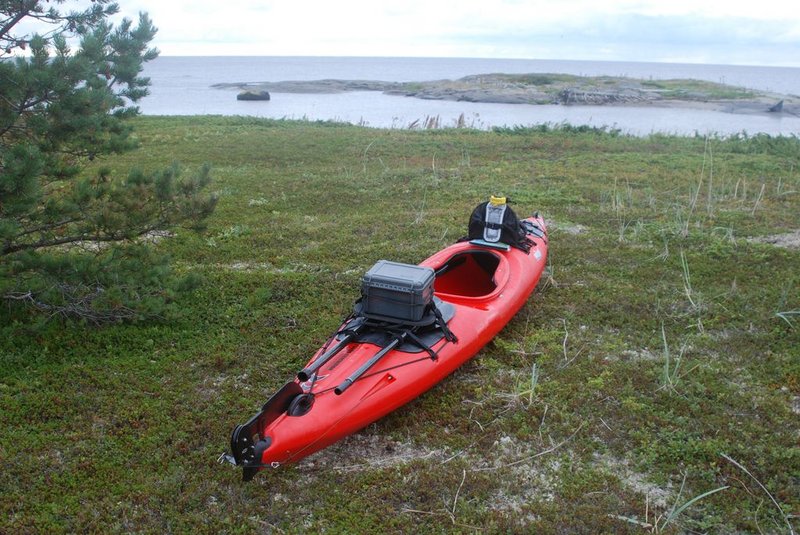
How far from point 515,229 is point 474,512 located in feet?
11.8

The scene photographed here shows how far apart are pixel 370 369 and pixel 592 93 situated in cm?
4384

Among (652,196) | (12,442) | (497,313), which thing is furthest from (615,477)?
(652,196)

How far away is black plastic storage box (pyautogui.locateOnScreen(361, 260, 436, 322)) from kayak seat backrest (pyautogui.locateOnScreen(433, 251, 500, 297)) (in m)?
1.69

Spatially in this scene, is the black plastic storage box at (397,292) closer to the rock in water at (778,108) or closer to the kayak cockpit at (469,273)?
the kayak cockpit at (469,273)

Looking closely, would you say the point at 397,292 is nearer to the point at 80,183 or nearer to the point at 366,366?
the point at 366,366

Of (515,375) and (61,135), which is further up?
(61,135)

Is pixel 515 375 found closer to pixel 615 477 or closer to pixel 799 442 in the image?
pixel 615 477

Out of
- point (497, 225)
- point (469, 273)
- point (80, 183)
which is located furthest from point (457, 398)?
point (80, 183)

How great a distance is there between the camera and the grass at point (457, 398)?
3830 mm

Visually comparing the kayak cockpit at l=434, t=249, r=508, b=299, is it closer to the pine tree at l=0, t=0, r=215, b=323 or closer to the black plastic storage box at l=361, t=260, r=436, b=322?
the black plastic storage box at l=361, t=260, r=436, b=322

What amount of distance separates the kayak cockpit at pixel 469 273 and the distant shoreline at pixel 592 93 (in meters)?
37.7

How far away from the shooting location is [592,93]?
44.5 meters

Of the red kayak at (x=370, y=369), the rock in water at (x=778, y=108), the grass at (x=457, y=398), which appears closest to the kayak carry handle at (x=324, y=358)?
the red kayak at (x=370, y=369)

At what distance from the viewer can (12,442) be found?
4.34 m
